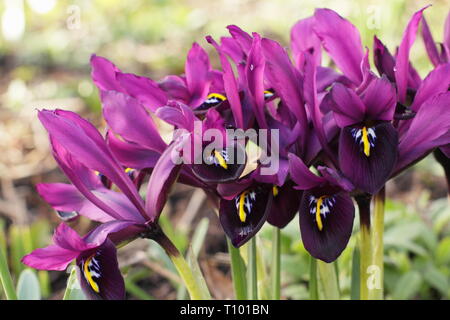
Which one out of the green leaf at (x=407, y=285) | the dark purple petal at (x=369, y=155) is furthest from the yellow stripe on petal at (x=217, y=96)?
the green leaf at (x=407, y=285)

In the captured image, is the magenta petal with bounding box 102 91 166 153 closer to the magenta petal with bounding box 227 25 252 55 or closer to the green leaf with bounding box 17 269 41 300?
the magenta petal with bounding box 227 25 252 55

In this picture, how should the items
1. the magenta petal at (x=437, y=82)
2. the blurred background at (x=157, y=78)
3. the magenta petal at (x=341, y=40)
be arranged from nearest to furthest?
the magenta petal at (x=437, y=82) < the magenta petal at (x=341, y=40) < the blurred background at (x=157, y=78)

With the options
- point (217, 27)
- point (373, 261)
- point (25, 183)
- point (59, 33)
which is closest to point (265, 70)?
point (373, 261)

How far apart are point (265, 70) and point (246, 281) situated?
17.6 inches

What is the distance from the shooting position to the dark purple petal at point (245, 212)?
1021 mm

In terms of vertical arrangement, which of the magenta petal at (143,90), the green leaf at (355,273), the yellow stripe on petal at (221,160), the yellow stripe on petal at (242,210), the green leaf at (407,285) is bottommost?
the green leaf at (407,285)

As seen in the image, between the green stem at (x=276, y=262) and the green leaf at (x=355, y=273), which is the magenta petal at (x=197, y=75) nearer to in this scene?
the green stem at (x=276, y=262)

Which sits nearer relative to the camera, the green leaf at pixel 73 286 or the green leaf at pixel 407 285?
the green leaf at pixel 73 286

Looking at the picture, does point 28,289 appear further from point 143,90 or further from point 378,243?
point 378,243

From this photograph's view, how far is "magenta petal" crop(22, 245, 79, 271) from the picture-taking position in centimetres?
101

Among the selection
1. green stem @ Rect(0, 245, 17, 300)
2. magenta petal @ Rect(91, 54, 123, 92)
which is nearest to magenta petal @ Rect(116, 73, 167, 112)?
magenta petal @ Rect(91, 54, 123, 92)

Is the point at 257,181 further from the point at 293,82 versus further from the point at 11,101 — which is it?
the point at 11,101

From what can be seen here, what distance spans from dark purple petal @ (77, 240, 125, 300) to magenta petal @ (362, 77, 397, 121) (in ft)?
1.56

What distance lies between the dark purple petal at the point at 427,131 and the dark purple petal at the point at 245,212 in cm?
25
